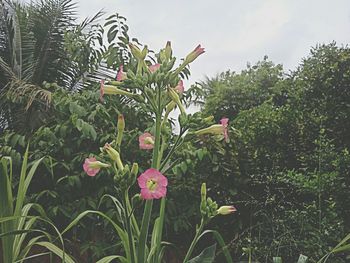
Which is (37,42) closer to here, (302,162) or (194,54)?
(302,162)

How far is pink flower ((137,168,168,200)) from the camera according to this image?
4.72 feet

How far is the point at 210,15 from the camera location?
471cm

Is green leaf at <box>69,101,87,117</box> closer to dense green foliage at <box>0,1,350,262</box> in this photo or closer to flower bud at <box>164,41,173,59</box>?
dense green foliage at <box>0,1,350,262</box>

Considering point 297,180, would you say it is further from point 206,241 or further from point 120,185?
point 120,185

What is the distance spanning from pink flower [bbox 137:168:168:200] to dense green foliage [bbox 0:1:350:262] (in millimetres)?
1128

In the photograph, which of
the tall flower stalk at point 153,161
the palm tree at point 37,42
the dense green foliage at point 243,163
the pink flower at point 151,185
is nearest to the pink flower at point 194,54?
the tall flower stalk at point 153,161

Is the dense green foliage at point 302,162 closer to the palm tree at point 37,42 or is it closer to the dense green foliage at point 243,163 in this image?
the dense green foliage at point 243,163

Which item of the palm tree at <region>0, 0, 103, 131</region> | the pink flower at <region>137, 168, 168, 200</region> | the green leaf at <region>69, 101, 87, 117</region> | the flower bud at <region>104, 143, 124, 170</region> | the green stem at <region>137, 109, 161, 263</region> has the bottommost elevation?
the green stem at <region>137, 109, 161, 263</region>

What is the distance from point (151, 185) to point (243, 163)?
217 centimetres

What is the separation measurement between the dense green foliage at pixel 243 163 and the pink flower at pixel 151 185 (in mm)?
1128

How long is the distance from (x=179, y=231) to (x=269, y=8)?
105 inches

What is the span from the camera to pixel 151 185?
1.44m

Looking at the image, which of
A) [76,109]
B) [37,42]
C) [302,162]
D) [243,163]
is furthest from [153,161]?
[37,42]

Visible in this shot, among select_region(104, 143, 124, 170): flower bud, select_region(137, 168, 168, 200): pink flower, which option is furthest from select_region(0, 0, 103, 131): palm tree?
select_region(137, 168, 168, 200): pink flower
